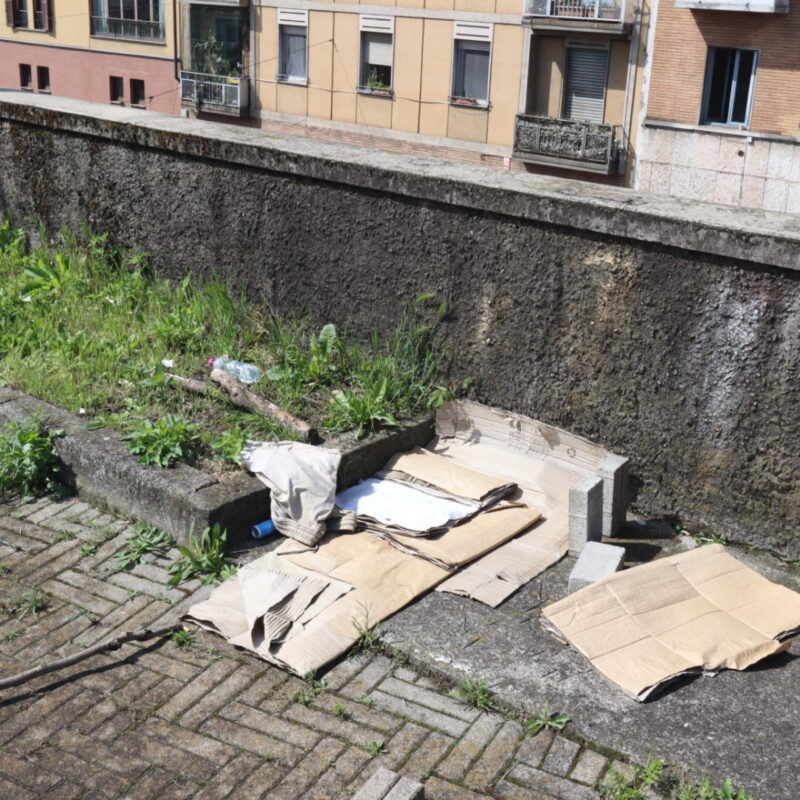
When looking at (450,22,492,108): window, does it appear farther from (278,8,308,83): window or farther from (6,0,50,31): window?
(6,0,50,31): window

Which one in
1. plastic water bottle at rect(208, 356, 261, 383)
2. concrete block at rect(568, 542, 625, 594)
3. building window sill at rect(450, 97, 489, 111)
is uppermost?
building window sill at rect(450, 97, 489, 111)

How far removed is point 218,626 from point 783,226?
8.62ft

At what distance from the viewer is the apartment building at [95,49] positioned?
A: 27236 millimetres

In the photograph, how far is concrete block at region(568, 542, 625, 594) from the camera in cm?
389

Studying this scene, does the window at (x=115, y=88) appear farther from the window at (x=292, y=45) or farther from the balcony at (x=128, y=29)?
the window at (x=292, y=45)

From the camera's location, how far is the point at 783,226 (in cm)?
402

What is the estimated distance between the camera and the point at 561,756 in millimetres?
3107

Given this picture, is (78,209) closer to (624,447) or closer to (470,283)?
(470,283)

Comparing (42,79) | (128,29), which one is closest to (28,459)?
(128,29)

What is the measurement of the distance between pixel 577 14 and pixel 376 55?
204 inches

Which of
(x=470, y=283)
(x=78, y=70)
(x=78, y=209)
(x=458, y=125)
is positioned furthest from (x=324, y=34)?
(x=470, y=283)

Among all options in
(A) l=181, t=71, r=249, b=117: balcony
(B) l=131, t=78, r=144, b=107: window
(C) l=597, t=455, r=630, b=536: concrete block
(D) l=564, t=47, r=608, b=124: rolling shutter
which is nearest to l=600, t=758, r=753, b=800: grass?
(C) l=597, t=455, r=630, b=536: concrete block

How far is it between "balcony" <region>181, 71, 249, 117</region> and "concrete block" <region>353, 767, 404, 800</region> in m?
24.4

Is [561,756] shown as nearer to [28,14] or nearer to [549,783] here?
[549,783]
